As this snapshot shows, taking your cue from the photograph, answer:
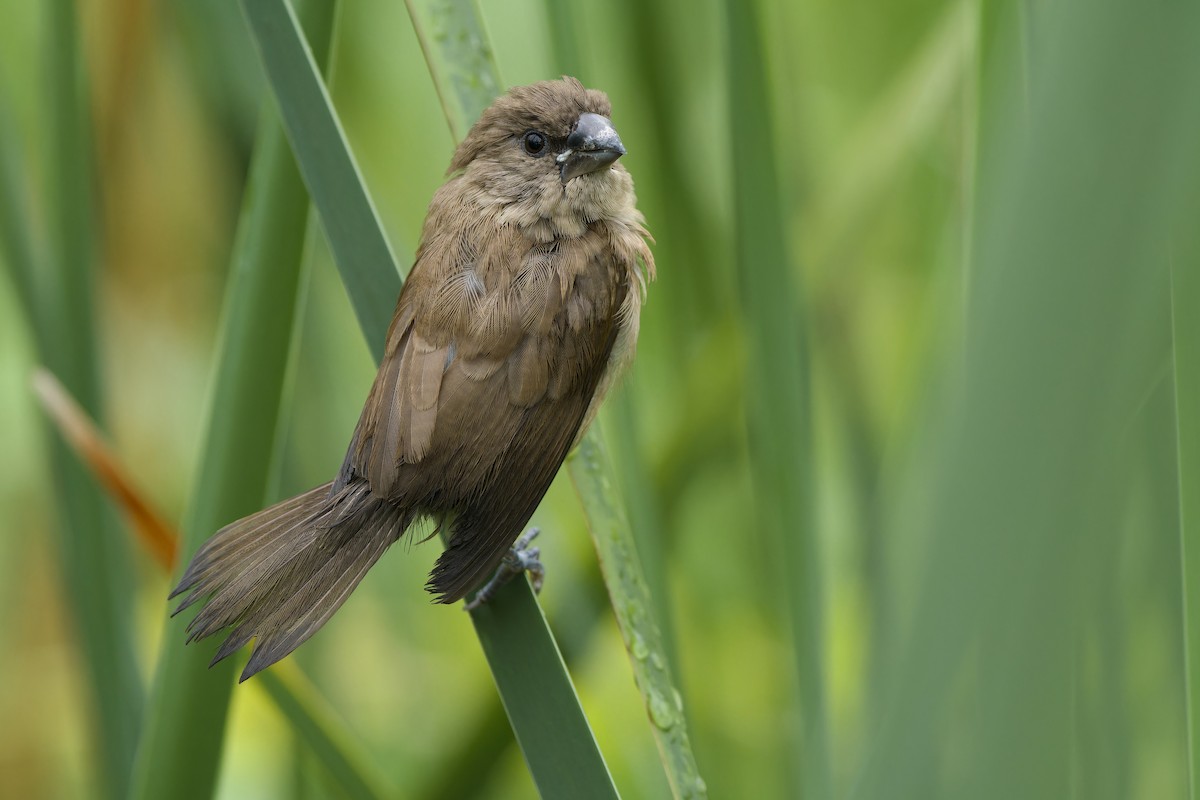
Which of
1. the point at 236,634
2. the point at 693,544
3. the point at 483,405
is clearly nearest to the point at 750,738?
the point at 693,544

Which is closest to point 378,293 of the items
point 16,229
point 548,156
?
point 548,156

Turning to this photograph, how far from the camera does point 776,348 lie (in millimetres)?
1317

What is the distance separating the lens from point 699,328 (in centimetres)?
181

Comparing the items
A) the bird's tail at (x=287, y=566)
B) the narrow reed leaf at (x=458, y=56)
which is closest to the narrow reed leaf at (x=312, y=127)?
the narrow reed leaf at (x=458, y=56)

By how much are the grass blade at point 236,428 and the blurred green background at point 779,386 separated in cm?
15

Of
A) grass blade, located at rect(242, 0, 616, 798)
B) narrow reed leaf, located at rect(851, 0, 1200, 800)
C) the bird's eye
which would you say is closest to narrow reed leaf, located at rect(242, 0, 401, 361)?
grass blade, located at rect(242, 0, 616, 798)

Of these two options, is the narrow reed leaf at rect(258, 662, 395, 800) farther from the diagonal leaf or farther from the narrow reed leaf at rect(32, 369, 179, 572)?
the narrow reed leaf at rect(32, 369, 179, 572)

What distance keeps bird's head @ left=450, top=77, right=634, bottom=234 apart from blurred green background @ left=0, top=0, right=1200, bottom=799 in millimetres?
58

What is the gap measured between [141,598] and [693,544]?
1096 mm

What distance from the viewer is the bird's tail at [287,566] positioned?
3.88 feet

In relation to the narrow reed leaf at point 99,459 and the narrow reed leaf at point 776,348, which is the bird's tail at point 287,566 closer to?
the narrow reed leaf at point 99,459

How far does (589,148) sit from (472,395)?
424 millimetres

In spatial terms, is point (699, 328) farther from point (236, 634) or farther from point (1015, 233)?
point (1015, 233)

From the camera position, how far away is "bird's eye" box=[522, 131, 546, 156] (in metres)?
1.57
